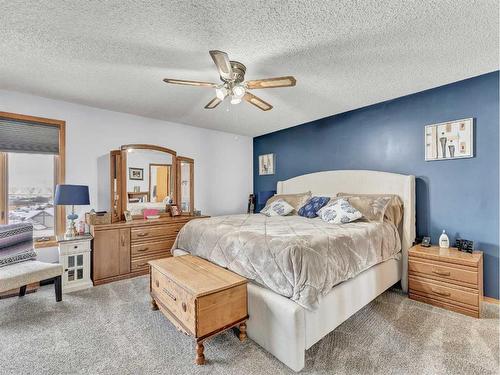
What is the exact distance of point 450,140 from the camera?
9.58ft

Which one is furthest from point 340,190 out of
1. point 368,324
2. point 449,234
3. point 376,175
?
point 368,324

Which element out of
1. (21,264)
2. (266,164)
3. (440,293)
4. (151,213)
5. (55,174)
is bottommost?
(440,293)

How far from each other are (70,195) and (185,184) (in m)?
1.74

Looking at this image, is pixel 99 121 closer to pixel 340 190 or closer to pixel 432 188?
pixel 340 190

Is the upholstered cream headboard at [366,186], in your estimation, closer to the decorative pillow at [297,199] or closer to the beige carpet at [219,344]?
the decorative pillow at [297,199]

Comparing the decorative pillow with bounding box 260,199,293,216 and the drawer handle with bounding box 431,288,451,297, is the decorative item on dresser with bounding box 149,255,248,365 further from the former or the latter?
the drawer handle with bounding box 431,288,451,297

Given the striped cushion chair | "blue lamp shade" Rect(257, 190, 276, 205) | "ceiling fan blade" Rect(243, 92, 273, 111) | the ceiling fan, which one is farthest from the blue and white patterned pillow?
the striped cushion chair

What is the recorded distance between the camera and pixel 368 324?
2.27 meters

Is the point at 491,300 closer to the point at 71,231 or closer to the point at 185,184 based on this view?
the point at 185,184

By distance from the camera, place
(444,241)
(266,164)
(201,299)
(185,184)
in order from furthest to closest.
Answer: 1. (266,164)
2. (185,184)
3. (444,241)
4. (201,299)

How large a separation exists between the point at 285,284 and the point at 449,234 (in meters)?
2.42

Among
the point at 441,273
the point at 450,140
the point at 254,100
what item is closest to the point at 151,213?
the point at 254,100

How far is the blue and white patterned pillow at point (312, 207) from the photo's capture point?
11.6 feet

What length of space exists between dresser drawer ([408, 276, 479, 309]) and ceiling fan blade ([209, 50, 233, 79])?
9.54 feet
